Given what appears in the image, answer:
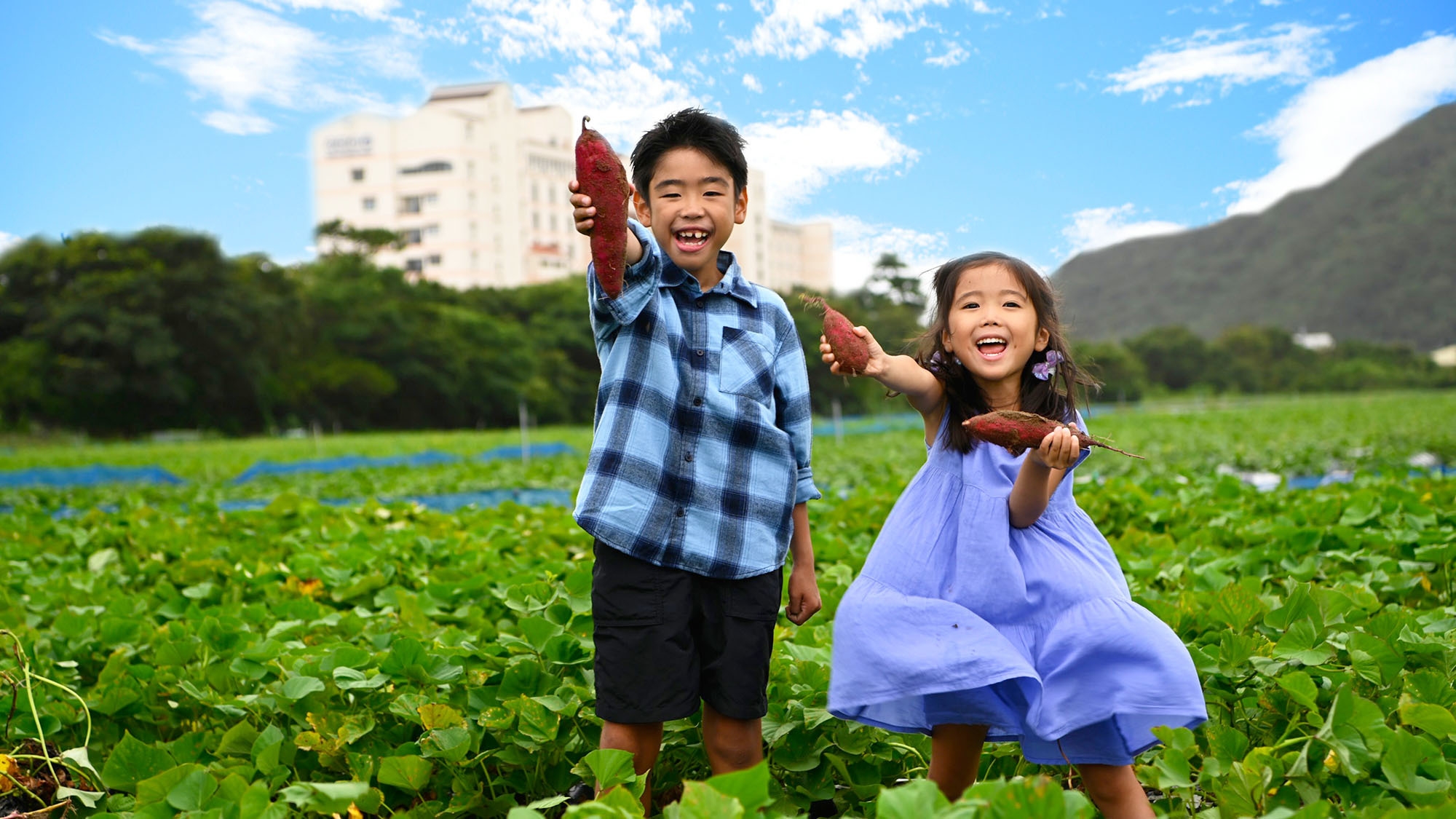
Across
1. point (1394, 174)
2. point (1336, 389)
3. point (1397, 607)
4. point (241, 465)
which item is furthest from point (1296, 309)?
point (1397, 607)

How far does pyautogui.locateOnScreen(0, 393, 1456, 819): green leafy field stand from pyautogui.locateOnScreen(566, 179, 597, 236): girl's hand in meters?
0.79

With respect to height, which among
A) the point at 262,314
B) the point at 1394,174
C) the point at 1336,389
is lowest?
the point at 1336,389

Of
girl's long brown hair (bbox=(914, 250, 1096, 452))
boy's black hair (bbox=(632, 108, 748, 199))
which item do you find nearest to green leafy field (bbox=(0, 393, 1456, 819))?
girl's long brown hair (bbox=(914, 250, 1096, 452))

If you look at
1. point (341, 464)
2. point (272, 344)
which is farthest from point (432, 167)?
point (341, 464)

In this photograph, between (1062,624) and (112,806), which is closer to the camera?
(1062,624)

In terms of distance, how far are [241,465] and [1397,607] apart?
16445 mm

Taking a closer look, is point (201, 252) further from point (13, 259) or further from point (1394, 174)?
point (1394, 174)

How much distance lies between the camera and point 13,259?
25094 millimetres

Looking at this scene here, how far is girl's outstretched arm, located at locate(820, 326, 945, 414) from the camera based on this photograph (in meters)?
1.58

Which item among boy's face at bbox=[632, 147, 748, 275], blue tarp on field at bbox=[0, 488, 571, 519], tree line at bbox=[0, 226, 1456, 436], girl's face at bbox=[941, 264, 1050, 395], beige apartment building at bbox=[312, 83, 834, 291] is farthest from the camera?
beige apartment building at bbox=[312, 83, 834, 291]

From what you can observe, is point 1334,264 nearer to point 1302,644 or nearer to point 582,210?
point 1302,644

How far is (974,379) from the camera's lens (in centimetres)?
175

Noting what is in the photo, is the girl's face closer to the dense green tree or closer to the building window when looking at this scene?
the dense green tree

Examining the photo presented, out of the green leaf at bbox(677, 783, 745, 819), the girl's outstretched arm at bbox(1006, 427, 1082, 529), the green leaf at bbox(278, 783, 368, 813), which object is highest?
the girl's outstretched arm at bbox(1006, 427, 1082, 529)
